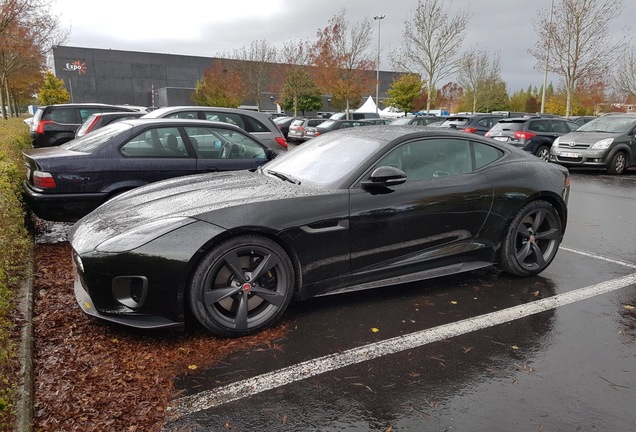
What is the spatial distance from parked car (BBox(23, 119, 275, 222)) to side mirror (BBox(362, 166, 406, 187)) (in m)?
2.92

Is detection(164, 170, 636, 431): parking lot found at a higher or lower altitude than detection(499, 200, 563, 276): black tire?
lower

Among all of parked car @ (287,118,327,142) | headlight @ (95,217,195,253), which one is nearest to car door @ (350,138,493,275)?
headlight @ (95,217,195,253)

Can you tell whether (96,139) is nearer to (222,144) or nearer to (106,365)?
(222,144)

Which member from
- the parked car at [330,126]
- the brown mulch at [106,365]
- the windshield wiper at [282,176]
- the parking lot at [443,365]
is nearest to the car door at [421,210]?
the parking lot at [443,365]

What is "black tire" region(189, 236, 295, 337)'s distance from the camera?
331cm

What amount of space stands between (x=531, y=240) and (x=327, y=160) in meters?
2.20

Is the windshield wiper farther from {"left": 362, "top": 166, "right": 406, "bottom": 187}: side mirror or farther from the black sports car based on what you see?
{"left": 362, "top": 166, "right": 406, "bottom": 187}: side mirror

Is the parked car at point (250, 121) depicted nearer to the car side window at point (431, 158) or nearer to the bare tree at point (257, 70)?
the car side window at point (431, 158)

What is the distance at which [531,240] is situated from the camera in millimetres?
4770

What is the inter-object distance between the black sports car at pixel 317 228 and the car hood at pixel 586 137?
33.1 ft

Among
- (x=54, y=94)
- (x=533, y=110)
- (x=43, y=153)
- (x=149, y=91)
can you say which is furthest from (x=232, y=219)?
(x=149, y=91)

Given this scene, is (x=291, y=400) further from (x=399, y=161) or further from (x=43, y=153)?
(x=43, y=153)

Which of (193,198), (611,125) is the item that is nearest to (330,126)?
(611,125)

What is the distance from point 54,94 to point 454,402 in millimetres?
53560
